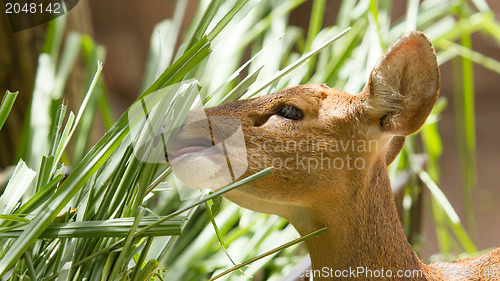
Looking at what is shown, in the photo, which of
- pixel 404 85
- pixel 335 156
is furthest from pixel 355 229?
pixel 404 85

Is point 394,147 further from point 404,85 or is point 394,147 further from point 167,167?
point 167,167

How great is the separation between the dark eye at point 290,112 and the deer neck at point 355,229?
0.38 ft

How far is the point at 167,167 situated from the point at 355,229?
295 mm

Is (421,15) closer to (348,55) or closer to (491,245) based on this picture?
(348,55)

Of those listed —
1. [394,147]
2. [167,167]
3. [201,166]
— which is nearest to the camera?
[201,166]

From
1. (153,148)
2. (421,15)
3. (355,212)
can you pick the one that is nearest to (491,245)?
(421,15)

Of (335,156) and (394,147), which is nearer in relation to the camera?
(335,156)

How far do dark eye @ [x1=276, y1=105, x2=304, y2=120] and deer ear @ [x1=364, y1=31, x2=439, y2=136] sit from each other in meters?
0.10

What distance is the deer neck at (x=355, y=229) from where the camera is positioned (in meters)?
0.85

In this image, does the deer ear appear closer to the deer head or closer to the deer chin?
the deer head

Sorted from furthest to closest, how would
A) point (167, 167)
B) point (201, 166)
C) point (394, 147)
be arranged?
point (394, 147) → point (167, 167) → point (201, 166)

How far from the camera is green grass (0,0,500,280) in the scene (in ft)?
2.46

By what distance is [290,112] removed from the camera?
853 millimetres

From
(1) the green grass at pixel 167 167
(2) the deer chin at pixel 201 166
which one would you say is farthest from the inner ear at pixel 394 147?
(2) the deer chin at pixel 201 166
